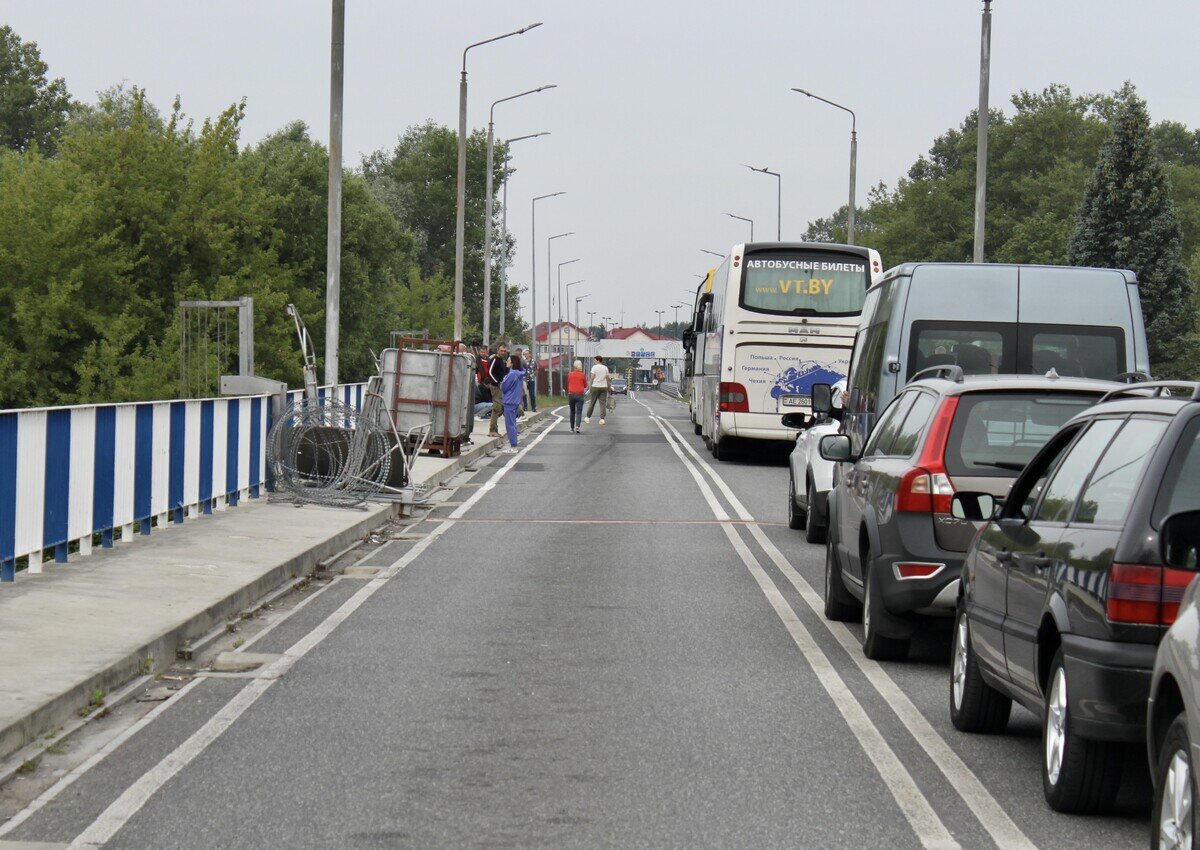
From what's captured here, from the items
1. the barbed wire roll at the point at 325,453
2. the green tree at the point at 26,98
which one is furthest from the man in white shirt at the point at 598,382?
the green tree at the point at 26,98

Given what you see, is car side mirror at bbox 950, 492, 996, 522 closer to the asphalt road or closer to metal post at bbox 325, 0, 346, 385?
the asphalt road

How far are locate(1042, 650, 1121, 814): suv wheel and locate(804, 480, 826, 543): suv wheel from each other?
9595 mm

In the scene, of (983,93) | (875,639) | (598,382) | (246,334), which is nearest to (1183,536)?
(875,639)

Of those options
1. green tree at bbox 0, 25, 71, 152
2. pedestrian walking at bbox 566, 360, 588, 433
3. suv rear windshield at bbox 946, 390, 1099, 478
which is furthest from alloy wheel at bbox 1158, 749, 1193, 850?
green tree at bbox 0, 25, 71, 152

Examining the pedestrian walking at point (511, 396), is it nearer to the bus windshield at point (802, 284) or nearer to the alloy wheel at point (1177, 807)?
the bus windshield at point (802, 284)

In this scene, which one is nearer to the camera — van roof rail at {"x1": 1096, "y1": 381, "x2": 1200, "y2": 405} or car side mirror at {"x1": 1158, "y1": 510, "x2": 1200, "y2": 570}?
car side mirror at {"x1": 1158, "y1": 510, "x2": 1200, "y2": 570}

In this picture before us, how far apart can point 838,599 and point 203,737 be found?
4.67 m

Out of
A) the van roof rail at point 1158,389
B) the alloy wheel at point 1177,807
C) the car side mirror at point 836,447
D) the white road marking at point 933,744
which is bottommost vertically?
the white road marking at point 933,744

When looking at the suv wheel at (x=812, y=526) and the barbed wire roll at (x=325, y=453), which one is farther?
the barbed wire roll at (x=325, y=453)

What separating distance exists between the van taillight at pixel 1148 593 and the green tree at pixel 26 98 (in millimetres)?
103199

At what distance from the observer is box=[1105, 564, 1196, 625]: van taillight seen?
17.5ft

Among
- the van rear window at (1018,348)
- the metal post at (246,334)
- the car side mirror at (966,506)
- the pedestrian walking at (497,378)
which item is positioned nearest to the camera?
the car side mirror at (966,506)

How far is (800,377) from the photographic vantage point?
93.6 ft

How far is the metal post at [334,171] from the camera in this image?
940 inches
